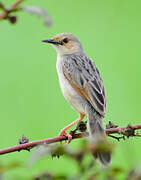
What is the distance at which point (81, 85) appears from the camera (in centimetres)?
465

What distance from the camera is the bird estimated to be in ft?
14.4

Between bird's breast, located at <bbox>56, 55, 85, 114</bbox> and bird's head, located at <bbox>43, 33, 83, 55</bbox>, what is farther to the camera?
bird's head, located at <bbox>43, 33, 83, 55</bbox>

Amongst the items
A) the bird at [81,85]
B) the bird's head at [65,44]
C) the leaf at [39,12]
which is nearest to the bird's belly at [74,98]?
the bird at [81,85]

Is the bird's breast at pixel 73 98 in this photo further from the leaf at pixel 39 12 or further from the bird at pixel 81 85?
the leaf at pixel 39 12

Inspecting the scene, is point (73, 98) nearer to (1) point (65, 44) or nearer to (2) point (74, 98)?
(2) point (74, 98)

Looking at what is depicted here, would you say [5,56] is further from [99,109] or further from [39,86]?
[99,109]

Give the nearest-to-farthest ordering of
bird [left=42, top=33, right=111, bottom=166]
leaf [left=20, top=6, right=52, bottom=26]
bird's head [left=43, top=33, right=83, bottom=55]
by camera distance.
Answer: leaf [left=20, top=6, right=52, bottom=26] < bird [left=42, top=33, right=111, bottom=166] < bird's head [left=43, top=33, right=83, bottom=55]

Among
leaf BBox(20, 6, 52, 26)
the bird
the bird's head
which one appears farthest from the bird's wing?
leaf BBox(20, 6, 52, 26)

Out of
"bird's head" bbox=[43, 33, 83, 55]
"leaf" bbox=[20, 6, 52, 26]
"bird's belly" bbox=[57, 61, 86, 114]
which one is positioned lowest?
"bird's belly" bbox=[57, 61, 86, 114]

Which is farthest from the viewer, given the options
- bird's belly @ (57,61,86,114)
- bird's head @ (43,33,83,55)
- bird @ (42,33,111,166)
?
bird's head @ (43,33,83,55)

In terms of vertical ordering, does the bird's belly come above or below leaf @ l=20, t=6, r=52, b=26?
below

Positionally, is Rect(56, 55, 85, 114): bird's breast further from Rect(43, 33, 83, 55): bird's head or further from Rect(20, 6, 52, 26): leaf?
Rect(20, 6, 52, 26): leaf

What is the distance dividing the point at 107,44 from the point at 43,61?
4.79 feet

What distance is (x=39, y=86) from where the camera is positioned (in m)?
8.01
